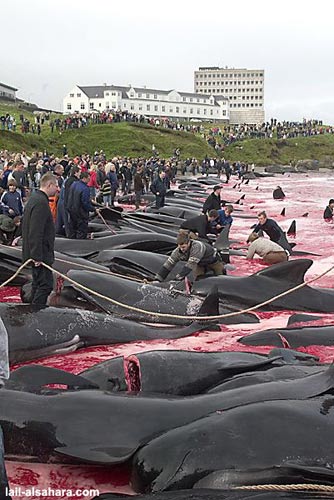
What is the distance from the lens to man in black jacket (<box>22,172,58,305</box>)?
9125mm

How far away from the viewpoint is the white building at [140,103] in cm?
12625

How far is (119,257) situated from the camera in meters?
12.6

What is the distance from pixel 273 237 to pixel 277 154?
233ft

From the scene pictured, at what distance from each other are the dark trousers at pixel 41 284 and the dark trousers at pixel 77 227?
591cm

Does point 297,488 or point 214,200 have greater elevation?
point 214,200

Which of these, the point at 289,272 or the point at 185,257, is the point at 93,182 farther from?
the point at 289,272

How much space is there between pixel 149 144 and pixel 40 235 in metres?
60.3

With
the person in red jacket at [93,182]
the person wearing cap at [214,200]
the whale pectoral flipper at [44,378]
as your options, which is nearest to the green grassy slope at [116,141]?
the person in red jacket at [93,182]

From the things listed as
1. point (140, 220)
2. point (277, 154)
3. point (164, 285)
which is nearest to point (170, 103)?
point (277, 154)

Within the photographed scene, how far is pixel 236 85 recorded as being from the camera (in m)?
176

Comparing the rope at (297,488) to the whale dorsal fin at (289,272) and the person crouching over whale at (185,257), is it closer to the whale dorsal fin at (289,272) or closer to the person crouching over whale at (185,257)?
the whale dorsal fin at (289,272)

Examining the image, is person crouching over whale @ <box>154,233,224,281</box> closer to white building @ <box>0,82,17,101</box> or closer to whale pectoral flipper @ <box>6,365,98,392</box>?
whale pectoral flipper @ <box>6,365,98,392</box>

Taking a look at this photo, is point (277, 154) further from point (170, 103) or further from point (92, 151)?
point (170, 103)

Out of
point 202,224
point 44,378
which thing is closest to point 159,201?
point 202,224
